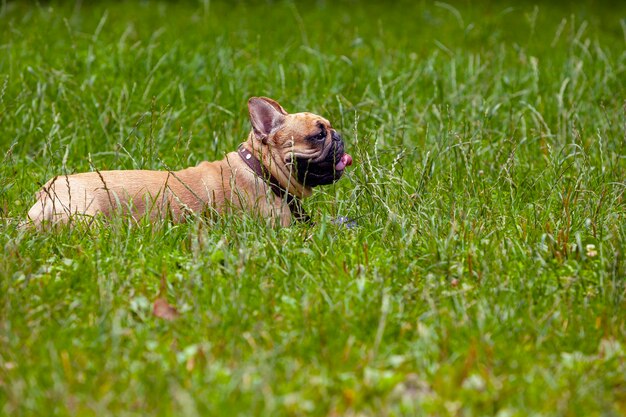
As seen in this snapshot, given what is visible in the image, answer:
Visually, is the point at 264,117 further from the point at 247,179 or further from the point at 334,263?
the point at 334,263

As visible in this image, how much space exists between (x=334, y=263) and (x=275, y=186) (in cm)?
94

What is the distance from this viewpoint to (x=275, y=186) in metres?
4.79

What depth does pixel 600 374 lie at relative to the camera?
3.14m

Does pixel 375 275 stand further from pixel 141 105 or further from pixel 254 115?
pixel 141 105

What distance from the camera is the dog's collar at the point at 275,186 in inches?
189

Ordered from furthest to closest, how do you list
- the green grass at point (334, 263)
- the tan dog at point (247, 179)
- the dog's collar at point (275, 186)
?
Answer: the dog's collar at point (275, 186), the tan dog at point (247, 179), the green grass at point (334, 263)

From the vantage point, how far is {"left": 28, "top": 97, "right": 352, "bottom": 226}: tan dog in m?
4.63

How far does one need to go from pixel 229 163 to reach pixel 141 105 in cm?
187

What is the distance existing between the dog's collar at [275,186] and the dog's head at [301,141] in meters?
0.10

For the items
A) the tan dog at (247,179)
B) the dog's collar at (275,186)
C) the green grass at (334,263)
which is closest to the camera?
the green grass at (334,263)

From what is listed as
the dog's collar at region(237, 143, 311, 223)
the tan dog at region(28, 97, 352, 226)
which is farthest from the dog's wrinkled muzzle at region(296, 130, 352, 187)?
the dog's collar at region(237, 143, 311, 223)

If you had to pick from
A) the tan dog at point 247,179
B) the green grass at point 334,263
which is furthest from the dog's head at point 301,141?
the green grass at point 334,263

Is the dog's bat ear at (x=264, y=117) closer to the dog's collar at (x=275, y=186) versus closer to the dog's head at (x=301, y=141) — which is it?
the dog's head at (x=301, y=141)

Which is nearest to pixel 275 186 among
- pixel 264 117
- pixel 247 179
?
pixel 247 179
